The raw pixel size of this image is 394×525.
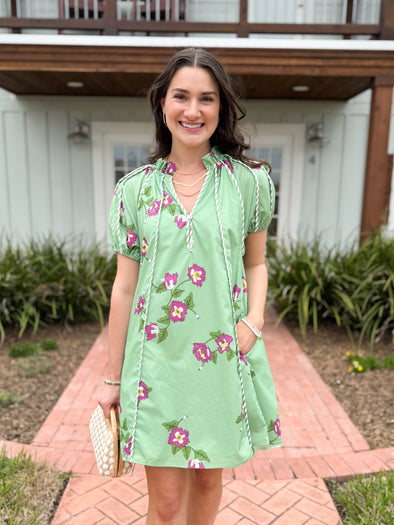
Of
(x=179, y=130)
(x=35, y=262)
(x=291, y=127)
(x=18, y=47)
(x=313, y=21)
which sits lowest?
(x=35, y=262)

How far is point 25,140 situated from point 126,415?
17.5ft

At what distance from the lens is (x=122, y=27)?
16.0ft

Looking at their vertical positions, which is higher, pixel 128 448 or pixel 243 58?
pixel 243 58

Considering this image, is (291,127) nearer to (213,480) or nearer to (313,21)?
(313,21)

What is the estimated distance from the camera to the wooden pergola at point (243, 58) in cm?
452

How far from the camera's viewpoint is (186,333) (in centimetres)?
133

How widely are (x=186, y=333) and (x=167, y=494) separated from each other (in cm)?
52

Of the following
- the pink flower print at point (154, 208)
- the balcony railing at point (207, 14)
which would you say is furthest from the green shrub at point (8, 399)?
the balcony railing at point (207, 14)

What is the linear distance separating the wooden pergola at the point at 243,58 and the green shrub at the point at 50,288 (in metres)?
1.90

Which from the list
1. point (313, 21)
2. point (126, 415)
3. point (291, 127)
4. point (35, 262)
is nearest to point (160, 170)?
point (126, 415)

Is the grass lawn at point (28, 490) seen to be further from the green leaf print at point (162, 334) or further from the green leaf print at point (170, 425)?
the green leaf print at point (162, 334)

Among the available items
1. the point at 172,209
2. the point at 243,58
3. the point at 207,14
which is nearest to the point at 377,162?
the point at 243,58

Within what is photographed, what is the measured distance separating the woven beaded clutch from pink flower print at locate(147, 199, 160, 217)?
0.65 m

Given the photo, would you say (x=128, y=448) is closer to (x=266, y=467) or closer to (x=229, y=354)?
Answer: (x=229, y=354)
